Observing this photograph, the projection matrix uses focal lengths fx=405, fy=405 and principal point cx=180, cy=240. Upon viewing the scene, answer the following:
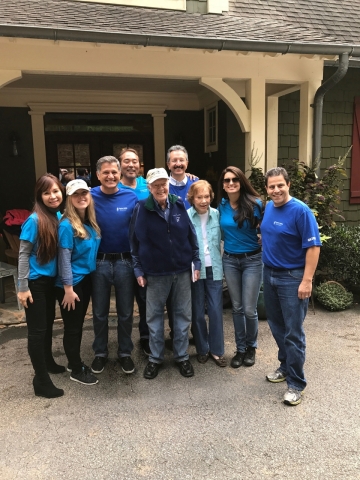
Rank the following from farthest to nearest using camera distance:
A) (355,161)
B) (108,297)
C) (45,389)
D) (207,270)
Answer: (355,161) < (207,270) < (108,297) < (45,389)

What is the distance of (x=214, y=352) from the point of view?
3.58m

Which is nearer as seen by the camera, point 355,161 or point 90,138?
point 355,161

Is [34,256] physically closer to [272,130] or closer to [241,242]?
[241,242]

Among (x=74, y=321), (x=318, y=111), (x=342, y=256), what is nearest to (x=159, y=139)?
(x=318, y=111)

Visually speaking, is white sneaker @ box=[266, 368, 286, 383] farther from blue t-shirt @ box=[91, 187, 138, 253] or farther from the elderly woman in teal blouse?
blue t-shirt @ box=[91, 187, 138, 253]

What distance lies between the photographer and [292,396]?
9.52 ft

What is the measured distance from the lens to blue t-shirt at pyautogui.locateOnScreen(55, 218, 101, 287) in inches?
115

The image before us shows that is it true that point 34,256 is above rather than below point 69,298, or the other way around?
above

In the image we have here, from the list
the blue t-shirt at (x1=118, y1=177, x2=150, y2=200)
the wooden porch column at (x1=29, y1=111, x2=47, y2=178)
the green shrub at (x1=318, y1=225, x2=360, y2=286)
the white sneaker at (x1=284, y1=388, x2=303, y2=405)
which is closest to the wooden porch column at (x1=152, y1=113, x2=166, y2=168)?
the wooden porch column at (x1=29, y1=111, x2=47, y2=178)

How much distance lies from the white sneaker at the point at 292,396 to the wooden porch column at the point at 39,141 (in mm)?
6425

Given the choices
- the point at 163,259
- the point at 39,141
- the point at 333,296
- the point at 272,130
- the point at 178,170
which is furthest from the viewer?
the point at 39,141

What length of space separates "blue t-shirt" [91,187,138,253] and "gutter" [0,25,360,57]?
1.92 meters

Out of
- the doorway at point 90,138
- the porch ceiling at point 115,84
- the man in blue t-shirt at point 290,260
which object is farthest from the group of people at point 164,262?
the doorway at point 90,138

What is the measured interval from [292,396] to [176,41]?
370 centimetres
